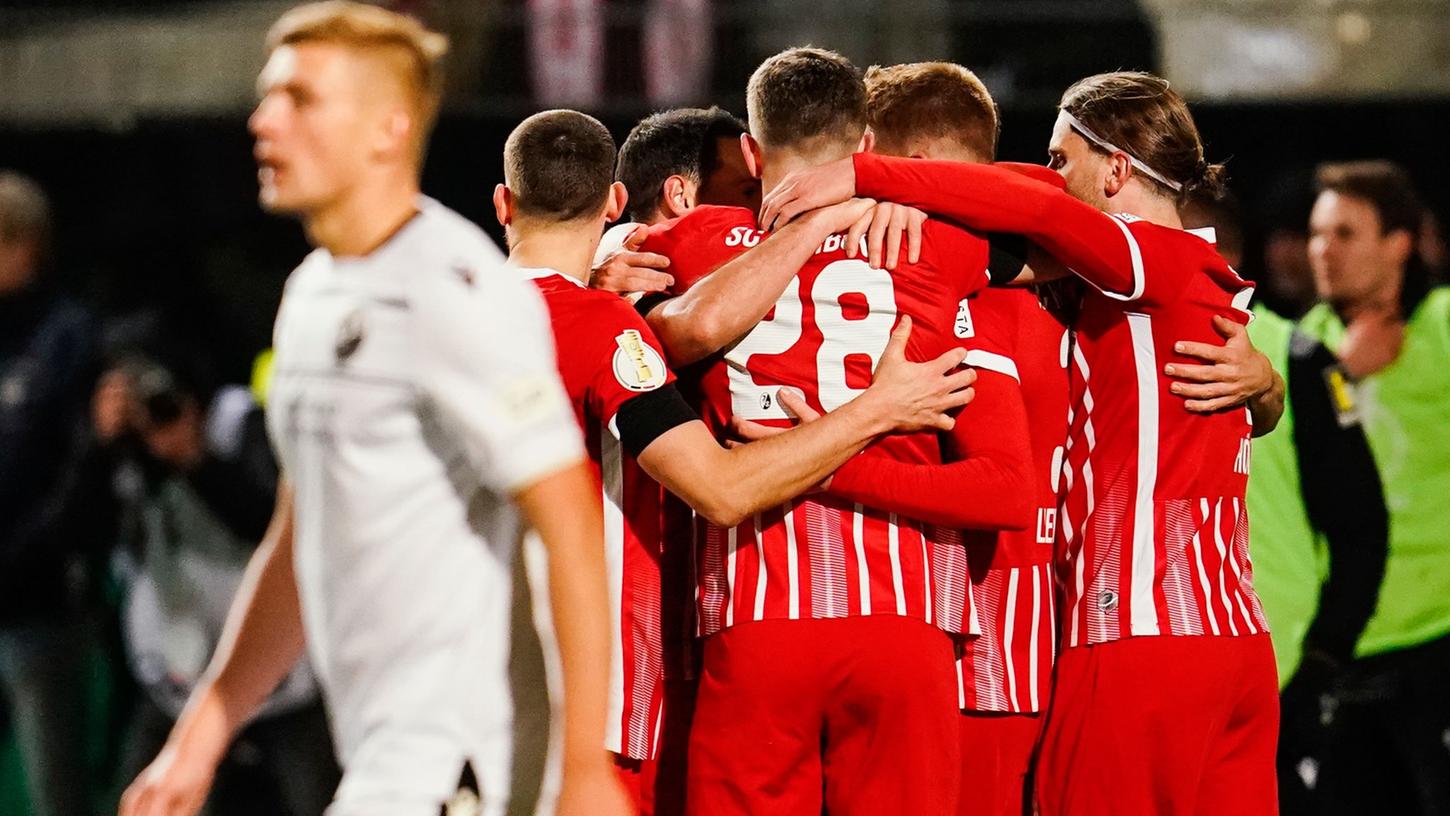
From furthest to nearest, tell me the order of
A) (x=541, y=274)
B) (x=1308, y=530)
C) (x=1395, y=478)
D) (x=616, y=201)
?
(x=1395, y=478) → (x=1308, y=530) → (x=616, y=201) → (x=541, y=274)

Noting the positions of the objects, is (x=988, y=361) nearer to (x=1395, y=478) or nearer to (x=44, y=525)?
(x=1395, y=478)

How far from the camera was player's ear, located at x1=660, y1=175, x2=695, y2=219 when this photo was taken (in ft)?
12.9

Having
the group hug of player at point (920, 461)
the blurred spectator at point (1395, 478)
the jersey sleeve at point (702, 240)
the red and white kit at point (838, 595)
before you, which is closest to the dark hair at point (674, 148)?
the group hug of player at point (920, 461)

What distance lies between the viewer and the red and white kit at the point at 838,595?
329 cm

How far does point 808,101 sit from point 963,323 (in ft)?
1.68

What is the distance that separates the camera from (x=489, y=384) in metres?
2.40

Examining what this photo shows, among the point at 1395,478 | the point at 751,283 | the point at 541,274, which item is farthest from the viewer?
the point at 1395,478

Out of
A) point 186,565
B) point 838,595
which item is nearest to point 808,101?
point 838,595

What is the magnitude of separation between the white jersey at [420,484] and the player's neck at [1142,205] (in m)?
1.63

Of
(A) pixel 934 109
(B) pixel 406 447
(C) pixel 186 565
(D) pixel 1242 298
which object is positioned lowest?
(C) pixel 186 565

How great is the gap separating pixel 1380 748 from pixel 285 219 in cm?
482

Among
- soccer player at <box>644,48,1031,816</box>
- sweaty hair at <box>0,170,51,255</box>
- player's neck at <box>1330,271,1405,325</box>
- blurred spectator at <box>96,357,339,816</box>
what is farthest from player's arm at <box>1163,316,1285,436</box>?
sweaty hair at <box>0,170,51,255</box>

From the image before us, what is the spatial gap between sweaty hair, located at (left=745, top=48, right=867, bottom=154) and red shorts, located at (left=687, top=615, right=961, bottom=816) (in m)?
0.90

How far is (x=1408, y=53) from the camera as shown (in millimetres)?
8234
